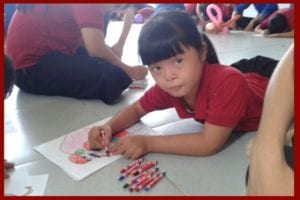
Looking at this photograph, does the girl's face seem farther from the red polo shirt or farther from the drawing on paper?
the drawing on paper

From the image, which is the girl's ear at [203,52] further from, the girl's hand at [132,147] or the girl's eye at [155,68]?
the girl's hand at [132,147]

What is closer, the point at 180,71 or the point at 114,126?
the point at 180,71

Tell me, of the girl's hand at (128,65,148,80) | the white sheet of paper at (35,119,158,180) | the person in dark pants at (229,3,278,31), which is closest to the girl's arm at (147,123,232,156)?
the white sheet of paper at (35,119,158,180)

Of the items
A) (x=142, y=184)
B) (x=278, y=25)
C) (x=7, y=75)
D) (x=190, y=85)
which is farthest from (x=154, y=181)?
(x=278, y=25)

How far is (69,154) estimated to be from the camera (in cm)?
95

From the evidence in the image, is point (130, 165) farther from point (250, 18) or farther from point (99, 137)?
point (250, 18)

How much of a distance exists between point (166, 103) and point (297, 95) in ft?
1.64

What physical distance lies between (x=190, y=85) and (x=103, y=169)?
1.00 feet

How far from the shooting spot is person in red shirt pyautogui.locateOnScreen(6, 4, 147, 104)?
4.30 feet

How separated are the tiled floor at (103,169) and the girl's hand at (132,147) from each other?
0.09 feet

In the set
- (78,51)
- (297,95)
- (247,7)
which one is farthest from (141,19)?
(297,95)

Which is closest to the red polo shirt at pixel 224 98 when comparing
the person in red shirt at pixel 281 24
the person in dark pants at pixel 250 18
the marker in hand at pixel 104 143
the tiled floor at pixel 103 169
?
the tiled floor at pixel 103 169

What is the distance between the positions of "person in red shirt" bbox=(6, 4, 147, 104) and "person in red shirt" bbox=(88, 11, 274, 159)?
386 millimetres

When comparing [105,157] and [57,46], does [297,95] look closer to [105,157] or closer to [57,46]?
[105,157]
